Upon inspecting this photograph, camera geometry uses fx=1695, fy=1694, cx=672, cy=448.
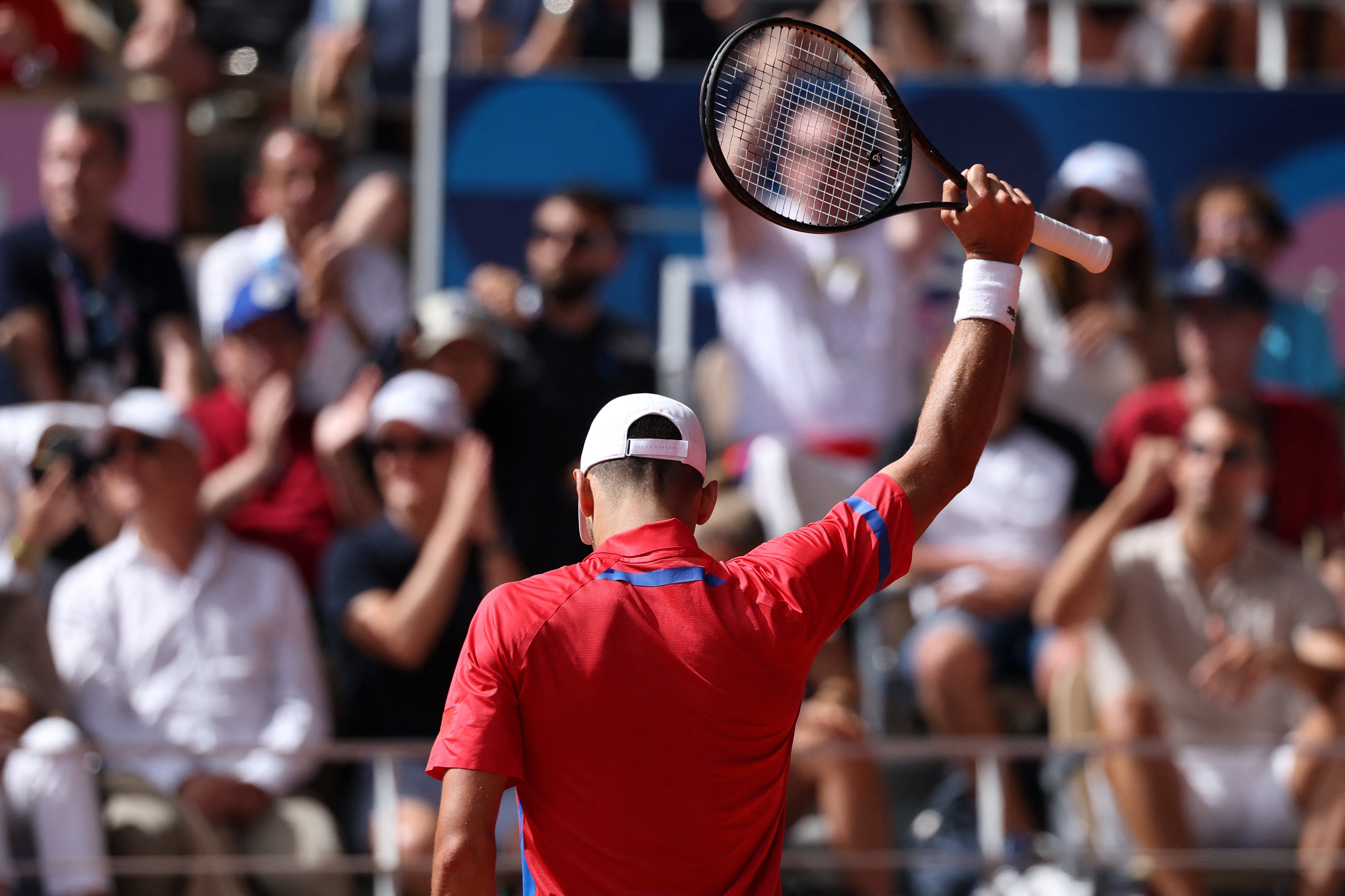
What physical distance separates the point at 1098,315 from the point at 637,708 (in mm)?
4491

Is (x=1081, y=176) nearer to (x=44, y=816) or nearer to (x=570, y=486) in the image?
(x=570, y=486)

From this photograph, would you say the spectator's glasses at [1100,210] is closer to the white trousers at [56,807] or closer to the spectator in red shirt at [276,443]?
the spectator in red shirt at [276,443]

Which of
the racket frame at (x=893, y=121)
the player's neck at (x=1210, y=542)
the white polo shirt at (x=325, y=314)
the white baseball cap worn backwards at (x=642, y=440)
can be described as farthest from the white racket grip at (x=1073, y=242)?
the white polo shirt at (x=325, y=314)

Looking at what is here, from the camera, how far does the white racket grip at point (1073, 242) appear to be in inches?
120

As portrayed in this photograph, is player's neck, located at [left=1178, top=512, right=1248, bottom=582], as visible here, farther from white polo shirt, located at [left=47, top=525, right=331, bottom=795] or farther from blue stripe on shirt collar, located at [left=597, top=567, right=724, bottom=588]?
blue stripe on shirt collar, located at [left=597, top=567, right=724, bottom=588]

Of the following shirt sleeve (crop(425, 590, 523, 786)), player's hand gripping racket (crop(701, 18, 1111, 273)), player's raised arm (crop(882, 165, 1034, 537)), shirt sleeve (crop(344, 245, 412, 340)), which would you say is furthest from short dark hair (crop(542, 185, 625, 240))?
shirt sleeve (crop(425, 590, 523, 786))

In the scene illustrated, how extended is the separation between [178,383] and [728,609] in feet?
14.7

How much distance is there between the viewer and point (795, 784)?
17.8 ft

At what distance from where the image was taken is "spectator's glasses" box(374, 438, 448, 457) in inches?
228

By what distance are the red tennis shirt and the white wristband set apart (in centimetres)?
57

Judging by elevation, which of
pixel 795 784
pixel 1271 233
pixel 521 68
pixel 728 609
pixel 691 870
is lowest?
pixel 795 784

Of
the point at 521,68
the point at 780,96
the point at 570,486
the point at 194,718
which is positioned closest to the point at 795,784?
the point at 570,486

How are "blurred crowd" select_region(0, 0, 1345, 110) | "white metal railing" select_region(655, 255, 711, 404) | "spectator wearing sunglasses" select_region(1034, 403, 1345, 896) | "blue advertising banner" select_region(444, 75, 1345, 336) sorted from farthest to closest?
"blurred crowd" select_region(0, 0, 1345, 110) < "blue advertising banner" select_region(444, 75, 1345, 336) < "white metal railing" select_region(655, 255, 711, 404) < "spectator wearing sunglasses" select_region(1034, 403, 1345, 896)

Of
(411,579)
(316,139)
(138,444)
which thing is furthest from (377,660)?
(316,139)
